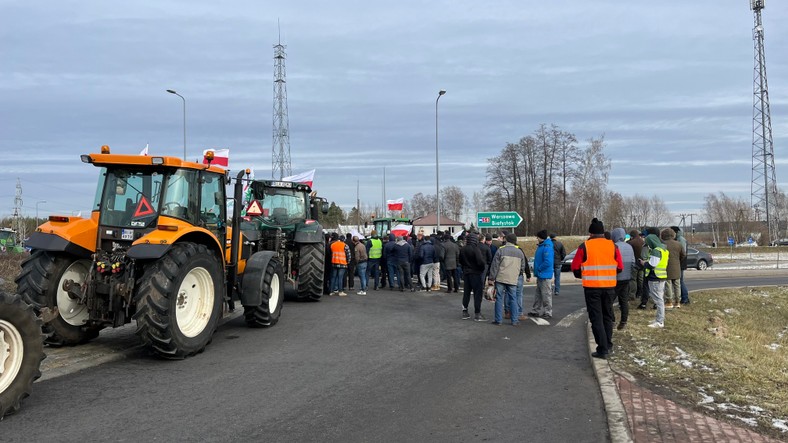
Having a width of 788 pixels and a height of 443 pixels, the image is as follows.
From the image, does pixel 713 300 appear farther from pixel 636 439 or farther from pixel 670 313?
pixel 636 439

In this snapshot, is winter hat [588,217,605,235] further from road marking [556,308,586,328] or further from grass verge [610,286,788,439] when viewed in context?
road marking [556,308,586,328]

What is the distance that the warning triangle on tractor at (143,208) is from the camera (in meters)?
8.20

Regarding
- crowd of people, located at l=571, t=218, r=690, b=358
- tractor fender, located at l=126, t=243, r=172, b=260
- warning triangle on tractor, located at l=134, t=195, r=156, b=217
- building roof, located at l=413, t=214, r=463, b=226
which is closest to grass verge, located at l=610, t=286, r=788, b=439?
crowd of people, located at l=571, t=218, r=690, b=358

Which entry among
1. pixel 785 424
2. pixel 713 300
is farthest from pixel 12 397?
pixel 713 300

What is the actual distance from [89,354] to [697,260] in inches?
1162

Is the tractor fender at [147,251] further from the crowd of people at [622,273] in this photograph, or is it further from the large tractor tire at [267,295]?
the crowd of people at [622,273]

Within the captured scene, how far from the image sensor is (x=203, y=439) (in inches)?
195

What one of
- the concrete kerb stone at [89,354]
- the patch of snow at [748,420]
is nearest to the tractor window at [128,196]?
the concrete kerb stone at [89,354]

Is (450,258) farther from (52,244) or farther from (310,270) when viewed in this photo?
(52,244)

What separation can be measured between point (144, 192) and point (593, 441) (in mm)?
6601

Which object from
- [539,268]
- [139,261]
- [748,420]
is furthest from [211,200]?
[748,420]

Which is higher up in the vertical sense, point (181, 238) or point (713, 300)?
point (181, 238)

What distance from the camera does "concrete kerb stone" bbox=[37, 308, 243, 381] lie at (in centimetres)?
704

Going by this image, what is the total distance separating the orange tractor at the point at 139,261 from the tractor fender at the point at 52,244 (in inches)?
0.5
